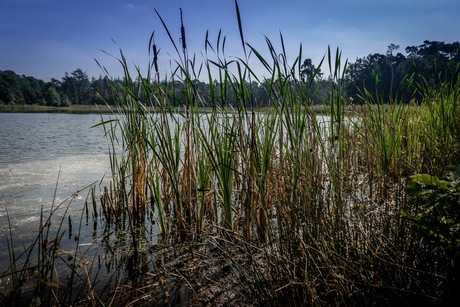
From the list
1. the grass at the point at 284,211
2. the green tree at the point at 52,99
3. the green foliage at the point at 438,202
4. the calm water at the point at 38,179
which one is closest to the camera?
the green foliage at the point at 438,202

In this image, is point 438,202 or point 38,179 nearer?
point 438,202

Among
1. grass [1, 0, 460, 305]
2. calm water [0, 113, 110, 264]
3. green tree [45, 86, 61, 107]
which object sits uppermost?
green tree [45, 86, 61, 107]

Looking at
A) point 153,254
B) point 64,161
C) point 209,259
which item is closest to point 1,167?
point 64,161

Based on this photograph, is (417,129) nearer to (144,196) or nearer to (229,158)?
(229,158)

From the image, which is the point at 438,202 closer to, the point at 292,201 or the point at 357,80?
the point at 292,201

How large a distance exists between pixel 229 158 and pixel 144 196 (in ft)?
4.63

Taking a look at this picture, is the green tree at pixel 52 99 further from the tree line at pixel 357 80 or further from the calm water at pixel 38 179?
the calm water at pixel 38 179

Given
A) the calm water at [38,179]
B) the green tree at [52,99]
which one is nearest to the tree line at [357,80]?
the green tree at [52,99]

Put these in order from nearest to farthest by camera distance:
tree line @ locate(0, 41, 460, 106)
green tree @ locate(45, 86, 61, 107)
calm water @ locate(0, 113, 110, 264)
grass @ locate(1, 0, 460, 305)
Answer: grass @ locate(1, 0, 460, 305) < calm water @ locate(0, 113, 110, 264) < tree line @ locate(0, 41, 460, 106) < green tree @ locate(45, 86, 61, 107)

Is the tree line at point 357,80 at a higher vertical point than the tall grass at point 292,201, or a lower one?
higher

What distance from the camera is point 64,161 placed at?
23.0 feet

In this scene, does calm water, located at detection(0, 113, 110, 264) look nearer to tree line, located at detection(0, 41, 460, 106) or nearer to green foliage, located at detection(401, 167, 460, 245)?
green foliage, located at detection(401, 167, 460, 245)

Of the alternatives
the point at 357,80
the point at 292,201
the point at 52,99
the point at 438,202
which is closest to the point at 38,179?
the point at 292,201

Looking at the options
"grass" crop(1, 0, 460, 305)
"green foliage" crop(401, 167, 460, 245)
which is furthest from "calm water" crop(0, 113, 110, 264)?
"green foliage" crop(401, 167, 460, 245)
